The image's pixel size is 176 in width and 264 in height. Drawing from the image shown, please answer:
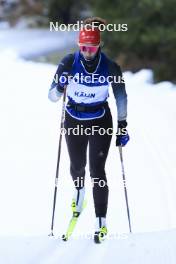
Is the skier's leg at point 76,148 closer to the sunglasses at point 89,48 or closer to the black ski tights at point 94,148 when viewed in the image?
the black ski tights at point 94,148

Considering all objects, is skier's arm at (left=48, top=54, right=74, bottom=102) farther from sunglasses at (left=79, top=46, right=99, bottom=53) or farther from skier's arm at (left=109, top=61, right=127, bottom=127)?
skier's arm at (left=109, top=61, right=127, bottom=127)

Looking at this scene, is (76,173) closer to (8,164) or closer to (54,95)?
(54,95)

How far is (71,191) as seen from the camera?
5512mm

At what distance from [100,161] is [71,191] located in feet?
4.61

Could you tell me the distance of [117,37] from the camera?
66.1 feet

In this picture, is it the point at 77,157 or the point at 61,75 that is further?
the point at 77,157

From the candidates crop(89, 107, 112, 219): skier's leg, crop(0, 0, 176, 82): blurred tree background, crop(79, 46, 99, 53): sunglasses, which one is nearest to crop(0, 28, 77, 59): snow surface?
crop(0, 0, 176, 82): blurred tree background

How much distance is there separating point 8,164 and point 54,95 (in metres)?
2.78

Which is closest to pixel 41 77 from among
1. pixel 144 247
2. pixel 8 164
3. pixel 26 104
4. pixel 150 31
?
pixel 26 104

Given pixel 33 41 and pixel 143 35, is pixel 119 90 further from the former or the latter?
pixel 33 41

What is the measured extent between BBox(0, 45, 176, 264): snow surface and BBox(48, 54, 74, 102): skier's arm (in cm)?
113

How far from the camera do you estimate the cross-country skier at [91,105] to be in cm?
383
